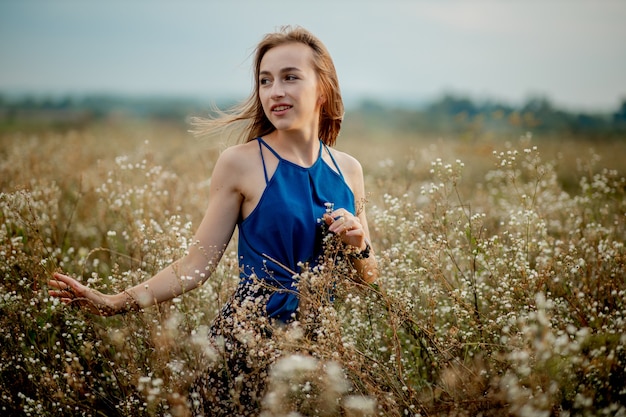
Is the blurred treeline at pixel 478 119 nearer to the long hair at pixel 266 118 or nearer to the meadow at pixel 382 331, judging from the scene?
the long hair at pixel 266 118

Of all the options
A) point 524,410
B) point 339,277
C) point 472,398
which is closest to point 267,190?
point 339,277

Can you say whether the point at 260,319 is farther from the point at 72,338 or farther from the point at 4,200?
the point at 4,200

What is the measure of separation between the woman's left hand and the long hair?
77 centimetres

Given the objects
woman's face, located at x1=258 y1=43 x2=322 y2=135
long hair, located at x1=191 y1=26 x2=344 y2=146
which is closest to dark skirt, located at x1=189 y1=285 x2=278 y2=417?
woman's face, located at x1=258 y1=43 x2=322 y2=135

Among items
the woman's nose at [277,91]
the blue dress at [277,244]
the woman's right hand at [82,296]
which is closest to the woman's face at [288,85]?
the woman's nose at [277,91]

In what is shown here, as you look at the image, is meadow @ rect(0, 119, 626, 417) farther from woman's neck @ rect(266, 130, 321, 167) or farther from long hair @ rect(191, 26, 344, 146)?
woman's neck @ rect(266, 130, 321, 167)

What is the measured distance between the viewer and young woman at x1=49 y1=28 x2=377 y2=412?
8.57ft

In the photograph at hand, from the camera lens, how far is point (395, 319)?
241 centimetres

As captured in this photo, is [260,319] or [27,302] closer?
[260,319]

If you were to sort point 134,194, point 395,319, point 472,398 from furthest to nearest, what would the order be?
point 134,194 → point 395,319 → point 472,398

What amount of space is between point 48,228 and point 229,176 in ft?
8.98

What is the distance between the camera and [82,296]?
8.55 ft

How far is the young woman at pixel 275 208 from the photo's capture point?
103 inches

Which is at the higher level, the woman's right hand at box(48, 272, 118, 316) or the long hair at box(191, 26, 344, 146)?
the long hair at box(191, 26, 344, 146)
